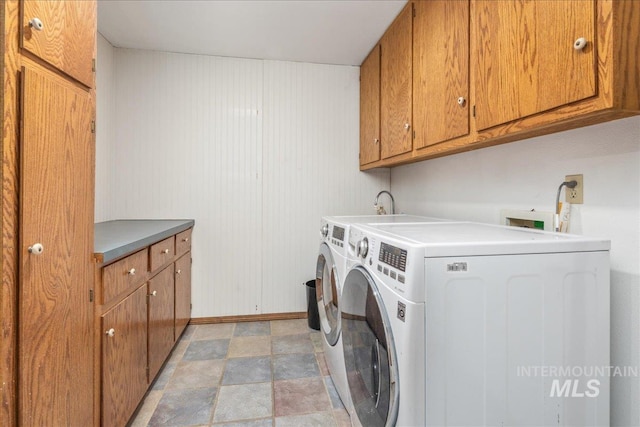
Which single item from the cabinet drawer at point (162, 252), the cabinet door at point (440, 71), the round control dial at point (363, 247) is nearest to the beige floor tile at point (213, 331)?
the cabinet drawer at point (162, 252)

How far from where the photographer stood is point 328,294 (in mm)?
1937

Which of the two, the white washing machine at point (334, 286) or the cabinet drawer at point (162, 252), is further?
the cabinet drawer at point (162, 252)

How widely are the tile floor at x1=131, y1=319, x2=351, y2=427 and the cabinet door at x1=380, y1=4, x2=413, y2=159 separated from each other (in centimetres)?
153

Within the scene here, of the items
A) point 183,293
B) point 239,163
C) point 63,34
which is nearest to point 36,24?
point 63,34

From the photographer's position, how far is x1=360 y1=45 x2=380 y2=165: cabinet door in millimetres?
2461

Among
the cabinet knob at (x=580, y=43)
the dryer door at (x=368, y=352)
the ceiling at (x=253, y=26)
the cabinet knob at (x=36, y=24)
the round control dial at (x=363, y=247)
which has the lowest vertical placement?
the dryer door at (x=368, y=352)

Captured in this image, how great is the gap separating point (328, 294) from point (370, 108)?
1591mm

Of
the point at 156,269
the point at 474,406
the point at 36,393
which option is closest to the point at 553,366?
the point at 474,406

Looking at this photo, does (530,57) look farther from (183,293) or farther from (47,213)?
(183,293)

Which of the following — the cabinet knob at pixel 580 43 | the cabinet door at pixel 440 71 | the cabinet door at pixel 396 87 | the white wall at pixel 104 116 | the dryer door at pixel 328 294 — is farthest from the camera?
the white wall at pixel 104 116

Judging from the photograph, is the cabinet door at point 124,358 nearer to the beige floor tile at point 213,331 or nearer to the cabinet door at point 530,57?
the beige floor tile at point 213,331

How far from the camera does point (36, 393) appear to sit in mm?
933

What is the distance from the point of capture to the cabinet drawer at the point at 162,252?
178 centimetres

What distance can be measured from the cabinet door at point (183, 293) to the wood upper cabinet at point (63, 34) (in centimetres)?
147
